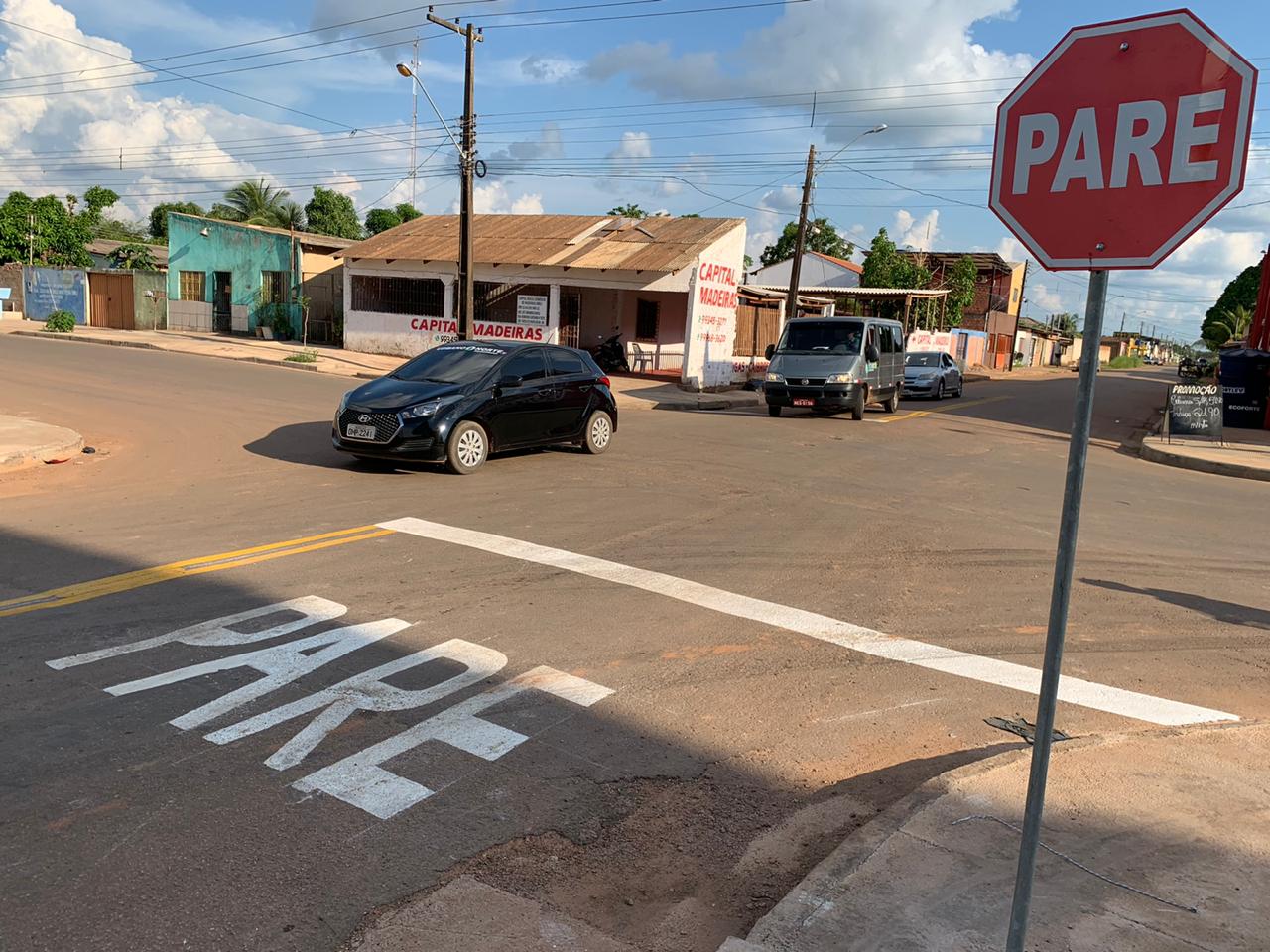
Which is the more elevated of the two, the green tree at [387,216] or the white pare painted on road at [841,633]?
the green tree at [387,216]

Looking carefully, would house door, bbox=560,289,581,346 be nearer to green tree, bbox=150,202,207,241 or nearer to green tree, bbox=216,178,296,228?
green tree, bbox=216,178,296,228

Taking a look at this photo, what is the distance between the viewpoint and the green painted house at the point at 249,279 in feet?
111

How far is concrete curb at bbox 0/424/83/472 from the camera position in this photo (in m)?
10.4

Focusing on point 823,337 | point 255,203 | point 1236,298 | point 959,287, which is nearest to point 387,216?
point 255,203

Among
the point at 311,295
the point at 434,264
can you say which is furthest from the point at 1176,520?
the point at 311,295

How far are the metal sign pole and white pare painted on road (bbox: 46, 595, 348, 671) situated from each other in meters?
4.25

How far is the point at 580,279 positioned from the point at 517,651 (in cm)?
2212

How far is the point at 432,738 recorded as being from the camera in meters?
4.24

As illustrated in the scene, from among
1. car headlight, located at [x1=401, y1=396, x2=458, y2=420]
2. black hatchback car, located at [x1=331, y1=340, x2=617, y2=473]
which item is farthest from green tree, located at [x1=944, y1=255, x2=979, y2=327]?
car headlight, located at [x1=401, y1=396, x2=458, y2=420]

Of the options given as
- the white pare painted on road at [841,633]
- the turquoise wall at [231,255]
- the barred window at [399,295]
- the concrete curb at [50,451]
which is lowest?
the white pare painted on road at [841,633]

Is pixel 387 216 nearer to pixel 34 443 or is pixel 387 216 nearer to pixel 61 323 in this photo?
pixel 61 323

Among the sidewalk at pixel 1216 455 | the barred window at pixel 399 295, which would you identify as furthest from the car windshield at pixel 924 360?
the barred window at pixel 399 295

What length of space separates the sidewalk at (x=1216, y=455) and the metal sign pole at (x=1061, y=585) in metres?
15.1

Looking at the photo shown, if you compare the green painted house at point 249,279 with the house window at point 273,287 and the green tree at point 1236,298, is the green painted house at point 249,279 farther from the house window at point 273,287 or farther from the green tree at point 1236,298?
the green tree at point 1236,298
